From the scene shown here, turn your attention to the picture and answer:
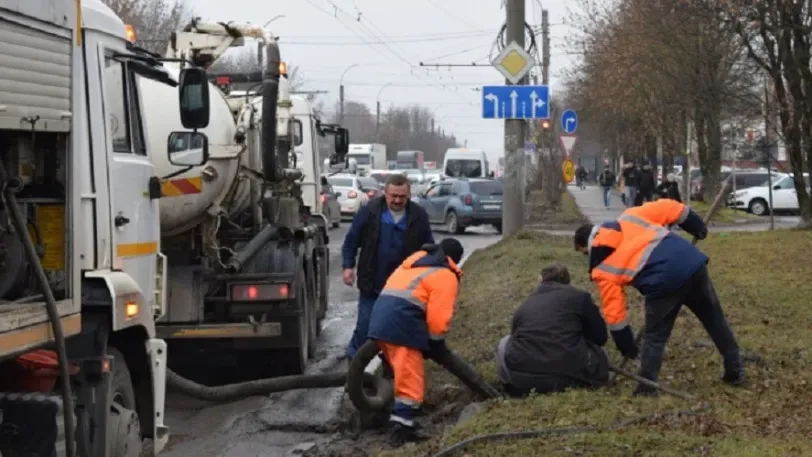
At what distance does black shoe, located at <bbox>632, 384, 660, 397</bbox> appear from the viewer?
26.0 feet

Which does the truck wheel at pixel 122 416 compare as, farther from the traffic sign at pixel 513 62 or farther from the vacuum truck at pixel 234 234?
the traffic sign at pixel 513 62

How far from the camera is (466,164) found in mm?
55594

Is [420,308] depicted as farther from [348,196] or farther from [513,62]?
[348,196]

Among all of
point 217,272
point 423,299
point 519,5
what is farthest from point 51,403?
point 519,5

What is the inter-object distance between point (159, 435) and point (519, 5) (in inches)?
619

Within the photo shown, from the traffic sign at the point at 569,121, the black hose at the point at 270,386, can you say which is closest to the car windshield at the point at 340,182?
the traffic sign at the point at 569,121

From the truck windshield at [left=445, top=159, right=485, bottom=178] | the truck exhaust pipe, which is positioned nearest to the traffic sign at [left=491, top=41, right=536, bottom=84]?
the truck exhaust pipe

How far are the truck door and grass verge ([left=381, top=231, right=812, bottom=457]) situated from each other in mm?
1843

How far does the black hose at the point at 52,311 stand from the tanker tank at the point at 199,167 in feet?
11.6

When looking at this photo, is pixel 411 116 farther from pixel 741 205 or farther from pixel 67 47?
pixel 67 47

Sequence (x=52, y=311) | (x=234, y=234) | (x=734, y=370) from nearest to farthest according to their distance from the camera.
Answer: (x=52, y=311) → (x=734, y=370) → (x=234, y=234)

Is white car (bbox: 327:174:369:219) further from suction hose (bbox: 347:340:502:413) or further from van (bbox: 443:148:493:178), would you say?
suction hose (bbox: 347:340:502:413)

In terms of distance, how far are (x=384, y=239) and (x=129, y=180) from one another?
11.1 ft

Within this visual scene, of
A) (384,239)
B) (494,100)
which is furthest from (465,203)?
(384,239)
